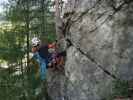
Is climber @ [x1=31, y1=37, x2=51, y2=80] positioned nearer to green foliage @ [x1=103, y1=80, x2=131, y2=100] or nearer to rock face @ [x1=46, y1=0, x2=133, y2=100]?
rock face @ [x1=46, y1=0, x2=133, y2=100]

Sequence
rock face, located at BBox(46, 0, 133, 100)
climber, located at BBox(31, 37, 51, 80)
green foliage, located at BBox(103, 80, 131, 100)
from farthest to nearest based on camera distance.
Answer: climber, located at BBox(31, 37, 51, 80) → rock face, located at BBox(46, 0, 133, 100) → green foliage, located at BBox(103, 80, 131, 100)

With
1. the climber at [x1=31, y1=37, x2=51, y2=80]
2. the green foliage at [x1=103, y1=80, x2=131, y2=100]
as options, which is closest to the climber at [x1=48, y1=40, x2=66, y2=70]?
the climber at [x1=31, y1=37, x2=51, y2=80]

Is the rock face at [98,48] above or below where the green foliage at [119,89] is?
above

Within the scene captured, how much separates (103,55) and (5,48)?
7.31m

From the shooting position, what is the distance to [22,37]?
695 inches

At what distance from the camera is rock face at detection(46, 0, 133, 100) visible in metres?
10.8

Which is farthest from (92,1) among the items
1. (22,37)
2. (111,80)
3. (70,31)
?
(22,37)

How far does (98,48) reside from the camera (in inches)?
436

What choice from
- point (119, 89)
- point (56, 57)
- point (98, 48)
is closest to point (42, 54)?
point (56, 57)

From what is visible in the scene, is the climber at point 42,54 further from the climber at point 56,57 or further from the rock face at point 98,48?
the rock face at point 98,48

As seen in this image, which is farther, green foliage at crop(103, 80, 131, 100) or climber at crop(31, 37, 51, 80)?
climber at crop(31, 37, 51, 80)

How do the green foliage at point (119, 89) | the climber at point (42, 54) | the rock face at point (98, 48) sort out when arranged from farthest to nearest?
the climber at point (42, 54), the rock face at point (98, 48), the green foliage at point (119, 89)

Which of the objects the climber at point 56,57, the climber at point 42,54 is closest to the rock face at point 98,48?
the climber at point 56,57

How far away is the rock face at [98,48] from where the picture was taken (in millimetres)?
10758
